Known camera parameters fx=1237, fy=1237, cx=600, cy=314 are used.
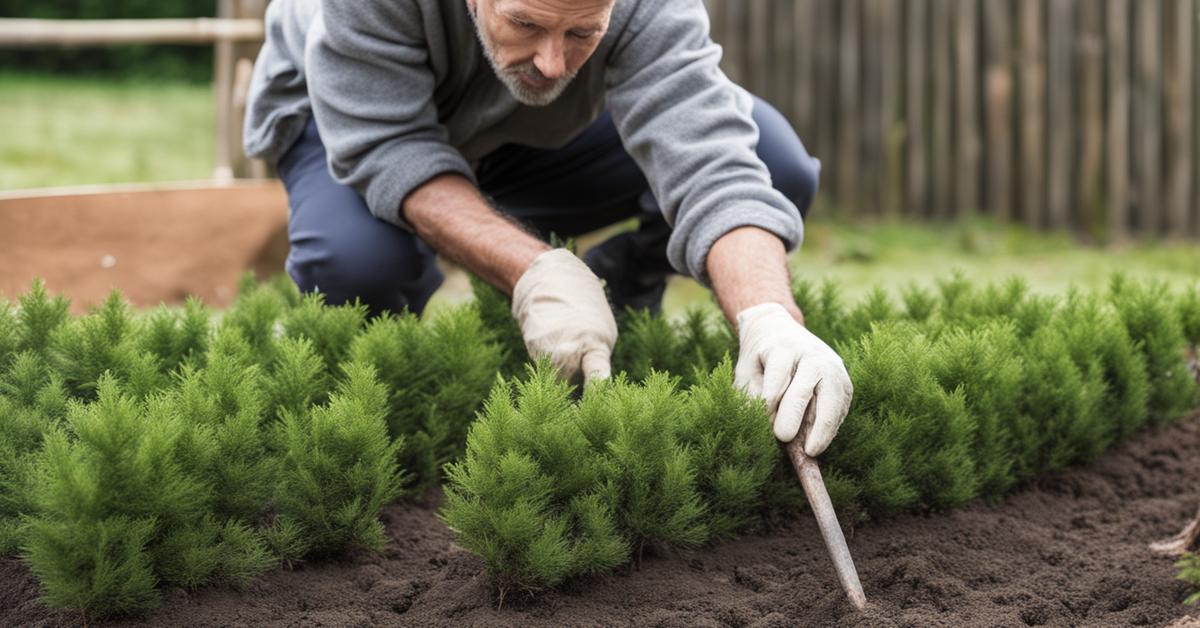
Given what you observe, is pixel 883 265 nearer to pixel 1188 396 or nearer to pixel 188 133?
pixel 1188 396

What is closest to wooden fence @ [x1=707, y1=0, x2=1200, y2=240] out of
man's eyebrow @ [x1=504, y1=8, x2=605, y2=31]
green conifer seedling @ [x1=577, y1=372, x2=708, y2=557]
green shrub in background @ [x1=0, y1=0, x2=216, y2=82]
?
Result: man's eyebrow @ [x1=504, y1=8, x2=605, y2=31]

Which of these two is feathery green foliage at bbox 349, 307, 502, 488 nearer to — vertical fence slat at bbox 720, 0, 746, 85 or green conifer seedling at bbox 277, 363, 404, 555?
green conifer seedling at bbox 277, 363, 404, 555

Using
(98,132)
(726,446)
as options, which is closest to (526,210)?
(726,446)

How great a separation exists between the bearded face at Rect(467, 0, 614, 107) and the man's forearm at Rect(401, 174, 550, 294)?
0.26 meters

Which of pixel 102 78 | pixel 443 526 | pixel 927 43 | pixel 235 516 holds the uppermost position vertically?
pixel 235 516

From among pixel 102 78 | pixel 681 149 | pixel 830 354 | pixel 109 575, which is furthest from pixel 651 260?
pixel 102 78

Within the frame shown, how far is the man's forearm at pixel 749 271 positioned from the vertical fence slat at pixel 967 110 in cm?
409

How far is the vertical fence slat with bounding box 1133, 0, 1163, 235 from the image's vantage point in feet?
19.5

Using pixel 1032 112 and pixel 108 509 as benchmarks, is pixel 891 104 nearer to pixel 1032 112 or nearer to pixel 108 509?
pixel 1032 112

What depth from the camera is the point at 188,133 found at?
991 cm

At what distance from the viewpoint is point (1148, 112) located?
19.6 feet

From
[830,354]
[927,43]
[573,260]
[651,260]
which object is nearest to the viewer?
[830,354]

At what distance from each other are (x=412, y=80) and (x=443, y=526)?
108cm

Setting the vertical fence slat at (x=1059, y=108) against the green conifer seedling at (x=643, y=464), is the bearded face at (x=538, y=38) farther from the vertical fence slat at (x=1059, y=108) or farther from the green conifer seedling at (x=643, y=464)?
the vertical fence slat at (x=1059, y=108)
